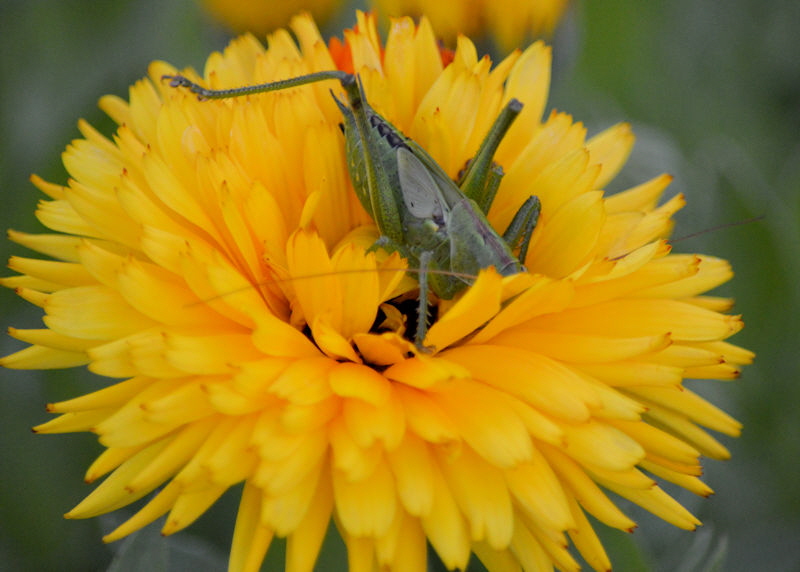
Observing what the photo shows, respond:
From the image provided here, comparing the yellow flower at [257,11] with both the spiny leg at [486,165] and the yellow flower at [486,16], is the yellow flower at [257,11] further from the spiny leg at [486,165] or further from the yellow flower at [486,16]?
the spiny leg at [486,165]

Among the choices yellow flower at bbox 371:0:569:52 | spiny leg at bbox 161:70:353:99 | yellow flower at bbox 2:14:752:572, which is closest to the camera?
yellow flower at bbox 2:14:752:572

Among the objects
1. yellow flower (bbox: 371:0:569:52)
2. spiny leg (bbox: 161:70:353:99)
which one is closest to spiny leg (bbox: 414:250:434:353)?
spiny leg (bbox: 161:70:353:99)

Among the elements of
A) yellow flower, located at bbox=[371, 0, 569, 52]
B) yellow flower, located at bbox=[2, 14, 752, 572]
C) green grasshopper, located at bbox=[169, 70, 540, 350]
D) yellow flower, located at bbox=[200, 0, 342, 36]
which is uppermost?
yellow flower, located at bbox=[371, 0, 569, 52]

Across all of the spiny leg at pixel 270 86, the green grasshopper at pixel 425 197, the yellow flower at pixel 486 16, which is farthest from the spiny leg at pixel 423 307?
the yellow flower at pixel 486 16

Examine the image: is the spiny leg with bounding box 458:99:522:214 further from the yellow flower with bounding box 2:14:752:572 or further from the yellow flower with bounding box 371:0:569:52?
the yellow flower with bounding box 371:0:569:52

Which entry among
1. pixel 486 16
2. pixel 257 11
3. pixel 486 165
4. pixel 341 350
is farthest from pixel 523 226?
pixel 257 11

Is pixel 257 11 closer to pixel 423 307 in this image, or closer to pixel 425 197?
pixel 425 197
